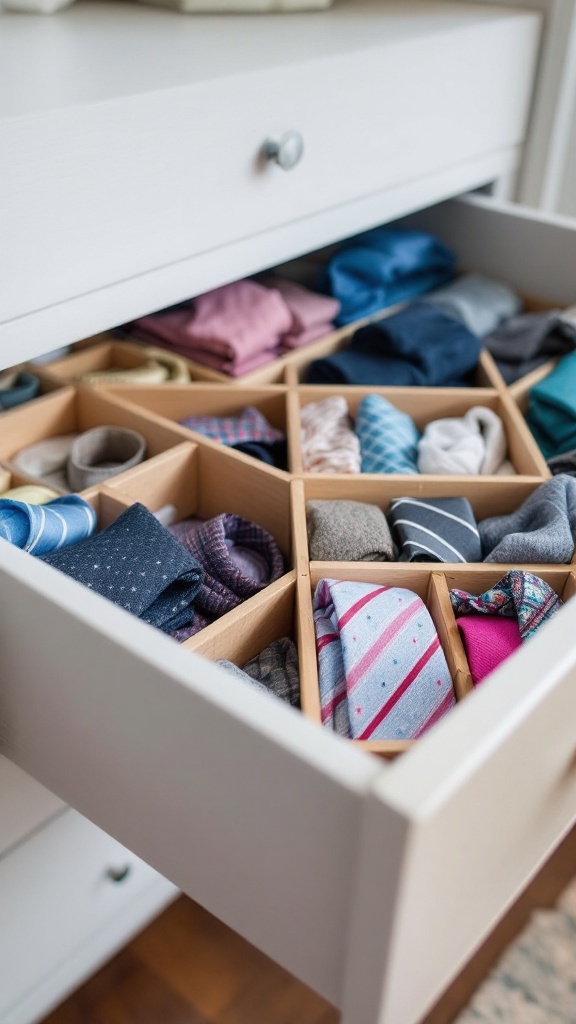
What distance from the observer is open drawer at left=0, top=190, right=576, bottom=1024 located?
374 mm

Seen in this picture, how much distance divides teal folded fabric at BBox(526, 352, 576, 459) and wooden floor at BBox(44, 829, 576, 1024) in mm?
599

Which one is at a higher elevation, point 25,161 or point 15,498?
point 25,161

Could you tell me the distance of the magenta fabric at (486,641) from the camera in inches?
24.0

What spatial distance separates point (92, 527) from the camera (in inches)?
27.7

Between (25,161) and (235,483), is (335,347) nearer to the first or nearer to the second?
(235,483)

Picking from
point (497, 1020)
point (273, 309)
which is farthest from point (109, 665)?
point (497, 1020)

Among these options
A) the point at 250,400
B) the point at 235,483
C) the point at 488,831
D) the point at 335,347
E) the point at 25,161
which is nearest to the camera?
the point at 488,831

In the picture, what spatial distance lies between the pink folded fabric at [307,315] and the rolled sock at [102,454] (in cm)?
25

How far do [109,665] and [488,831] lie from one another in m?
0.20

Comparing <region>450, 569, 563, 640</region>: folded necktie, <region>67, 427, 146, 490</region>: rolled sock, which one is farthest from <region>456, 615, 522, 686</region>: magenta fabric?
<region>67, 427, 146, 490</region>: rolled sock

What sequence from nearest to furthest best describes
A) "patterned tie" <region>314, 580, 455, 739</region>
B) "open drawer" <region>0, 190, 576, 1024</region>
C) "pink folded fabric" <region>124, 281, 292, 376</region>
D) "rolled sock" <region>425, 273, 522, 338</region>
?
"open drawer" <region>0, 190, 576, 1024</region>
"patterned tie" <region>314, 580, 455, 739</region>
"pink folded fabric" <region>124, 281, 292, 376</region>
"rolled sock" <region>425, 273, 522, 338</region>

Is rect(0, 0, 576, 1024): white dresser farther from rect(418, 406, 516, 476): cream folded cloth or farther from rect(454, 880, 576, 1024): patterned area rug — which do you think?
rect(454, 880, 576, 1024): patterned area rug

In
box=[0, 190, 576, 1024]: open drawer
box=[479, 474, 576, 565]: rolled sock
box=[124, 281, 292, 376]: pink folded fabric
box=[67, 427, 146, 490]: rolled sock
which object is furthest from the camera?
box=[124, 281, 292, 376]: pink folded fabric

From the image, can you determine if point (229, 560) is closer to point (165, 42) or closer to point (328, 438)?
point (328, 438)
